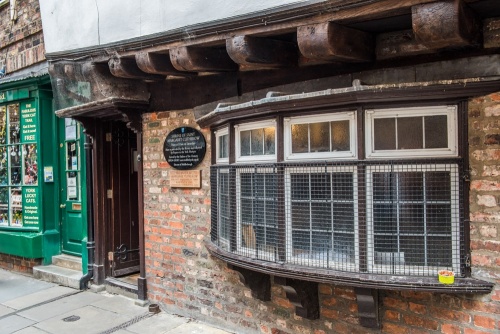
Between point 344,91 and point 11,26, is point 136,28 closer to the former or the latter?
point 344,91

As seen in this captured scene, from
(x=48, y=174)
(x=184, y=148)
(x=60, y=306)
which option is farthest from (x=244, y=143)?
(x=48, y=174)

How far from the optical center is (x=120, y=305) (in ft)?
17.7

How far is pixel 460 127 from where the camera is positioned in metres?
3.01

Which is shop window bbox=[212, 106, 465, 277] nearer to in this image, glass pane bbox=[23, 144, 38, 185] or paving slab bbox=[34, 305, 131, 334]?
paving slab bbox=[34, 305, 131, 334]

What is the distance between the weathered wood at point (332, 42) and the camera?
9.98 feet

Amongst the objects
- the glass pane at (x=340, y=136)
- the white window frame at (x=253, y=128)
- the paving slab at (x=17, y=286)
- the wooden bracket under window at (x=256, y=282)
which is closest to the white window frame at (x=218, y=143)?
the white window frame at (x=253, y=128)

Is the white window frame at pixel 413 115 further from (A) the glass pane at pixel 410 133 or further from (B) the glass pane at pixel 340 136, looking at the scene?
(B) the glass pane at pixel 340 136

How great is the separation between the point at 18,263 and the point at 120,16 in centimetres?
496

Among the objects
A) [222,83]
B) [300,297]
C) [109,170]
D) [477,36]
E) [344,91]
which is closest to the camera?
[477,36]

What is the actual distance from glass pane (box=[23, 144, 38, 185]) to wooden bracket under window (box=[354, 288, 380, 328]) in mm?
5708

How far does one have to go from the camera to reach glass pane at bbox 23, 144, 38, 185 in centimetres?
705

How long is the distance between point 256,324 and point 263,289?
Answer: 0.43m

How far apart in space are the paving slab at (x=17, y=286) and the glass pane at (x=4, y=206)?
99 centimetres

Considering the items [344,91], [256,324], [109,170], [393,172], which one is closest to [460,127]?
[393,172]
